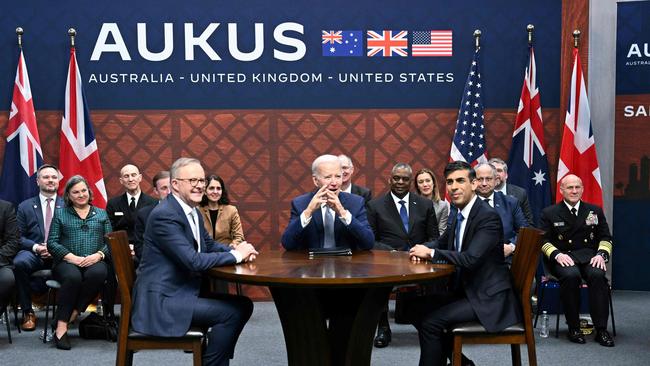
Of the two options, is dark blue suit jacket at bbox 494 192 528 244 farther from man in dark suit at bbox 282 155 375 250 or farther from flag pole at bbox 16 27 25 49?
flag pole at bbox 16 27 25 49

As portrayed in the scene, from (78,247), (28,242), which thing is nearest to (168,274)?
(78,247)

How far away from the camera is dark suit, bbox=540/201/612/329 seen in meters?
5.89

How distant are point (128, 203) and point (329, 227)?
2.72m

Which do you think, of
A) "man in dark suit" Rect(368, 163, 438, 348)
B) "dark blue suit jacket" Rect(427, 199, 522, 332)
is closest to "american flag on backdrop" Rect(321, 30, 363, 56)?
"man in dark suit" Rect(368, 163, 438, 348)

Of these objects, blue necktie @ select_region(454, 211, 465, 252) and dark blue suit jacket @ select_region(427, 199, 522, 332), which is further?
blue necktie @ select_region(454, 211, 465, 252)

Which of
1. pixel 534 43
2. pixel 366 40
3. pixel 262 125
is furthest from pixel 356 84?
pixel 534 43

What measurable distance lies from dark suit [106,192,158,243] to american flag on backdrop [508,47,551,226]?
3.59m

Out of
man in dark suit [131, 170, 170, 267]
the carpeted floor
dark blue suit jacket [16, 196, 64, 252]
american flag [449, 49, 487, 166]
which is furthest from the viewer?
american flag [449, 49, 487, 166]

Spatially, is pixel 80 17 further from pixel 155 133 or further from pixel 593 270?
pixel 593 270

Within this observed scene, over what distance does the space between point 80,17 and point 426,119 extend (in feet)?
12.0

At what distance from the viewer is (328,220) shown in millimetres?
4691

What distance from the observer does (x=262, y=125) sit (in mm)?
7555

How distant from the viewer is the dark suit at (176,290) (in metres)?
3.88

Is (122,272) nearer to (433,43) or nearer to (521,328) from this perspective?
(521,328)
